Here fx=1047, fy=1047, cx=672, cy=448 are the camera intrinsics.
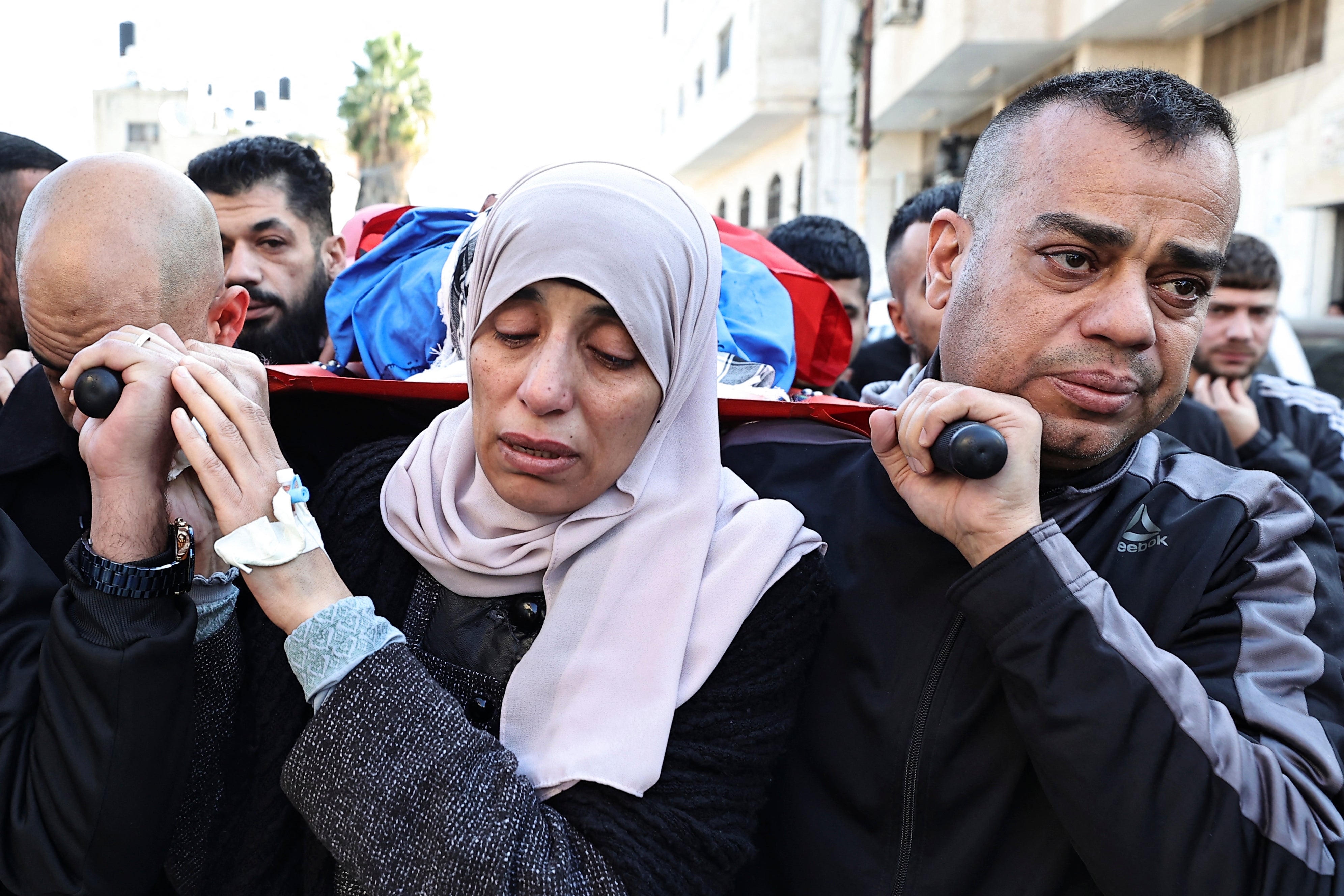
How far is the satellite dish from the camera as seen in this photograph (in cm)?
3569

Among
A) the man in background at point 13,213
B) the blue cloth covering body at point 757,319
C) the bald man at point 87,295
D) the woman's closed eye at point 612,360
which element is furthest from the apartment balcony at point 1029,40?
the bald man at point 87,295

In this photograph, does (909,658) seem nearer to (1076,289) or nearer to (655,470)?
(655,470)

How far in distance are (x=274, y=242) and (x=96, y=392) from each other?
2355 mm

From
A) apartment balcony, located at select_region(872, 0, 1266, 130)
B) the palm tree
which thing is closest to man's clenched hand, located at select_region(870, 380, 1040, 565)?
apartment balcony, located at select_region(872, 0, 1266, 130)

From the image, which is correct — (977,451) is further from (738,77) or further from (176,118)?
(176,118)

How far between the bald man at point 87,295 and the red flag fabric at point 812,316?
139 cm

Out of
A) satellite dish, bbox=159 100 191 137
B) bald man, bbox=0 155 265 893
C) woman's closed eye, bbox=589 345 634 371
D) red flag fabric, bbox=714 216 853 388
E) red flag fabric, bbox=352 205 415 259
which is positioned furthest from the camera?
satellite dish, bbox=159 100 191 137

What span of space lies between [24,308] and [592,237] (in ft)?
3.08

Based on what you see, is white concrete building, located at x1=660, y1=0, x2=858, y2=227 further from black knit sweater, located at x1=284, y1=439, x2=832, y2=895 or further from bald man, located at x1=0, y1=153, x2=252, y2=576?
black knit sweater, located at x1=284, y1=439, x2=832, y2=895

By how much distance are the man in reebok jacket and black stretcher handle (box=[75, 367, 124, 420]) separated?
44.5 inches

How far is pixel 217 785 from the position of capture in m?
1.72

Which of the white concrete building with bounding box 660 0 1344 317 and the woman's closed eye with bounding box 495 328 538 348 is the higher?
the white concrete building with bounding box 660 0 1344 317

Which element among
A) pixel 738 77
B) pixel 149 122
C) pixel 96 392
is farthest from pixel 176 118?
pixel 96 392

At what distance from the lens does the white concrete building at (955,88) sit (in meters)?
11.0
